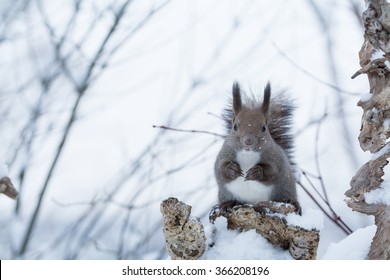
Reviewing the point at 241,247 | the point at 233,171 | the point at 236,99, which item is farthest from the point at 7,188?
the point at 236,99

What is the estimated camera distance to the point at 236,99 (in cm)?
247

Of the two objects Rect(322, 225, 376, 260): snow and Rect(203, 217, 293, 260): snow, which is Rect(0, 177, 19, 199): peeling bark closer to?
Rect(203, 217, 293, 260): snow

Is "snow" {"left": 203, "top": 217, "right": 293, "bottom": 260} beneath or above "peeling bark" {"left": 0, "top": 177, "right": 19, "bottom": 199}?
beneath

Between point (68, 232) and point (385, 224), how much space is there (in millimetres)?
2363

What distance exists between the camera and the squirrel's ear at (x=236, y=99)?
242cm

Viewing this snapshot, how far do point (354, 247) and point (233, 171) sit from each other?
1.80ft

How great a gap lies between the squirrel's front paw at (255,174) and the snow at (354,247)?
0.38 m

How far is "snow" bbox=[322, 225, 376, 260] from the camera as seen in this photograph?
6.33 ft

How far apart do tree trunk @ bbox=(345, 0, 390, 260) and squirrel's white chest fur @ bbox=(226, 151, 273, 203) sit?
1.50ft

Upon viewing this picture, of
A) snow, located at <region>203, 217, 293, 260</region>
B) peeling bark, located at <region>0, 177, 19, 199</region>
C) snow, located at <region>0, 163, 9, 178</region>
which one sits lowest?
snow, located at <region>203, 217, 293, 260</region>

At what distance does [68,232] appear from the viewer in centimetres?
385

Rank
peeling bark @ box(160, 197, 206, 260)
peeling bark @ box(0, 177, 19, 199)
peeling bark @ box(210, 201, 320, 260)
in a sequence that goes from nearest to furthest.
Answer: peeling bark @ box(0, 177, 19, 199) < peeling bark @ box(160, 197, 206, 260) < peeling bark @ box(210, 201, 320, 260)

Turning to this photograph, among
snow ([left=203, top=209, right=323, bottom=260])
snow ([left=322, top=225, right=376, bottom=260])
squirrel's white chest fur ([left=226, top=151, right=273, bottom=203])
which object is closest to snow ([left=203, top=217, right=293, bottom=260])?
snow ([left=203, top=209, right=323, bottom=260])

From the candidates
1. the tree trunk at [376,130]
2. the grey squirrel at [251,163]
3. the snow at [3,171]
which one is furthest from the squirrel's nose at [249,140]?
the snow at [3,171]
